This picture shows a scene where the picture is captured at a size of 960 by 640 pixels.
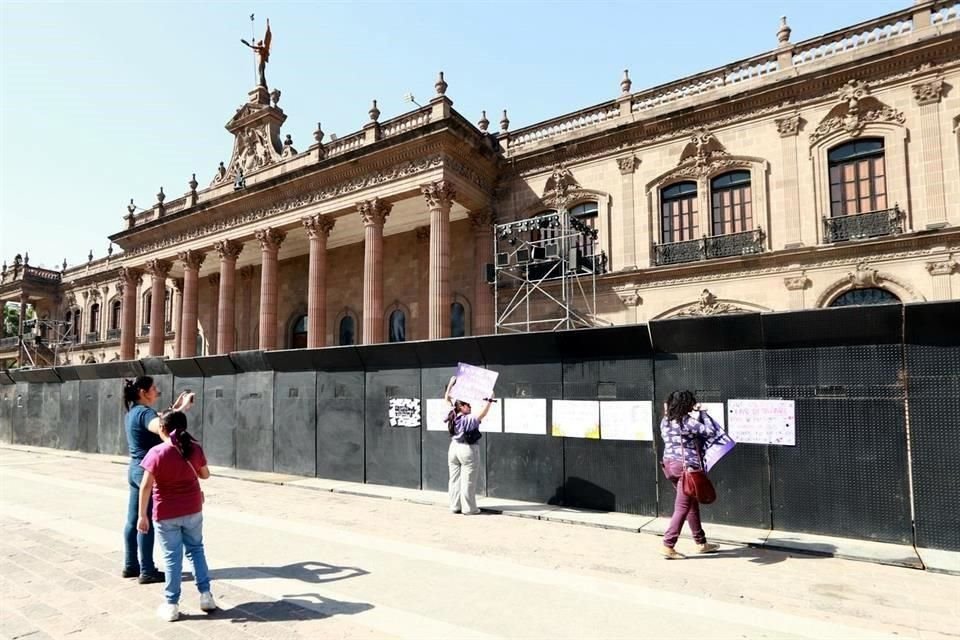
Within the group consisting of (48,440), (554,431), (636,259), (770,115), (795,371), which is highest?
(770,115)

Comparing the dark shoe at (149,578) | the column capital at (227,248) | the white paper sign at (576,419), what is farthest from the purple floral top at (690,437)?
the column capital at (227,248)

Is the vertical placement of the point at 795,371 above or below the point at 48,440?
above

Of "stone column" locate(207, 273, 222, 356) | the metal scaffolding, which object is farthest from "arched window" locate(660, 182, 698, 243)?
"stone column" locate(207, 273, 222, 356)

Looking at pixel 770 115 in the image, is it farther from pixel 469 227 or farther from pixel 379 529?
pixel 379 529

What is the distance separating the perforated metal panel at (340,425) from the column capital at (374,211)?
10.4m

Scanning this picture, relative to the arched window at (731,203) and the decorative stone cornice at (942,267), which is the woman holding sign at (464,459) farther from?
the decorative stone cornice at (942,267)

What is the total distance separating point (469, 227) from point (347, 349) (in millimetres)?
12864

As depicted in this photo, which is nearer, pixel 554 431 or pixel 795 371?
pixel 795 371

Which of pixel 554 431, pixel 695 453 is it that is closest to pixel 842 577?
pixel 695 453

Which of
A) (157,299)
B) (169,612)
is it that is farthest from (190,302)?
(169,612)

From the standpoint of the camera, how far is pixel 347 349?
41.3 feet

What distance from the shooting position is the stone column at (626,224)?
20.4m

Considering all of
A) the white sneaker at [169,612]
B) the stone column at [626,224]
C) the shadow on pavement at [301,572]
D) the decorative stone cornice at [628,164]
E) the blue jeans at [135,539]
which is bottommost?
the shadow on pavement at [301,572]

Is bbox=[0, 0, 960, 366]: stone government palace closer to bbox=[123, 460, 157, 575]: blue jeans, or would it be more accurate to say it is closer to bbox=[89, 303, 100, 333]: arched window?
bbox=[123, 460, 157, 575]: blue jeans
